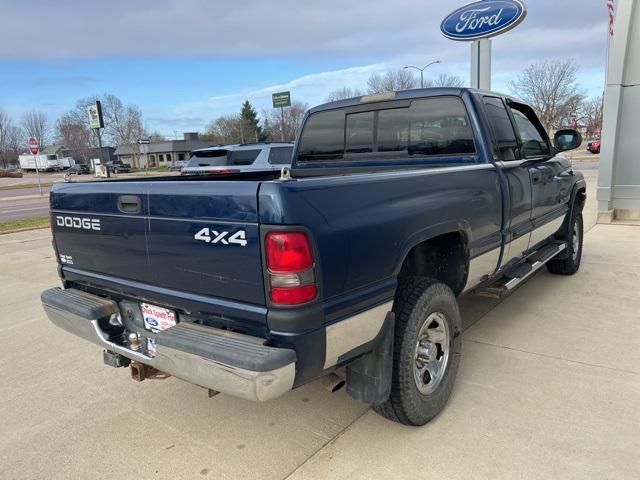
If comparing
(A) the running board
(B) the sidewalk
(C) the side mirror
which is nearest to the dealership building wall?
(C) the side mirror

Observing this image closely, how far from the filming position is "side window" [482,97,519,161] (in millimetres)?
3816

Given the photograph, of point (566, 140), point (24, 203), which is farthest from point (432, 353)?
point (24, 203)

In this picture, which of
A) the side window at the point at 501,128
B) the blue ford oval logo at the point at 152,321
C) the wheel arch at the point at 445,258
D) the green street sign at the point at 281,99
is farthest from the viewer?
the green street sign at the point at 281,99

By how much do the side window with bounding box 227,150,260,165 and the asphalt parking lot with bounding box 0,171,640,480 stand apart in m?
8.21

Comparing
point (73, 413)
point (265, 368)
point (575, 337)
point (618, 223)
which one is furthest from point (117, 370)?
point (618, 223)

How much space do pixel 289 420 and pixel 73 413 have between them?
1.42 meters

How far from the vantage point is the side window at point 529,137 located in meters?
4.23

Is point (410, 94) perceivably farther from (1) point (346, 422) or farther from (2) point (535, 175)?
(1) point (346, 422)

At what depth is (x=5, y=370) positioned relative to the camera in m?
3.85

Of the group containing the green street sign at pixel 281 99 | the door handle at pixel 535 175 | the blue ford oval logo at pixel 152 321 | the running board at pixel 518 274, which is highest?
the green street sign at pixel 281 99

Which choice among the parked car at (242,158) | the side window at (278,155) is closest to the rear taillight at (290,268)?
the parked car at (242,158)

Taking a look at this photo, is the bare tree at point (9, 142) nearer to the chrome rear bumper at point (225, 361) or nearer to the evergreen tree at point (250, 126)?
the evergreen tree at point (250, 126)

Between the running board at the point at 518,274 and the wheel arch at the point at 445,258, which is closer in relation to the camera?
the wheel arch at the point at 445,258

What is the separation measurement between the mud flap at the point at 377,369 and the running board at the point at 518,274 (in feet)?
5.08
